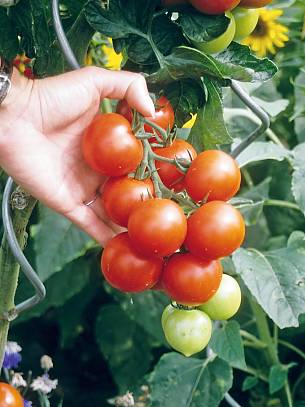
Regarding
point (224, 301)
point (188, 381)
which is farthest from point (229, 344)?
point (224, 301)

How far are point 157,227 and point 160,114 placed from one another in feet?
0.56

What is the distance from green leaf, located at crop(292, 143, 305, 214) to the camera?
1365 millimetres

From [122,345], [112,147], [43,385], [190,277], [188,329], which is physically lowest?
[122,345]

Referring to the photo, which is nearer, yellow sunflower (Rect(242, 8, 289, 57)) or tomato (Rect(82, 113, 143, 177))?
tomato (Rect(82, 113, 143, 177))

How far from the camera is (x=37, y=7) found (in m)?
0.94

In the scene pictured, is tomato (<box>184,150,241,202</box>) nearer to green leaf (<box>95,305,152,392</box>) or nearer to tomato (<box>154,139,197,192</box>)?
tomato (<box>154,139,197,192</box>)

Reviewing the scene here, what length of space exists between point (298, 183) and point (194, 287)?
60 cm

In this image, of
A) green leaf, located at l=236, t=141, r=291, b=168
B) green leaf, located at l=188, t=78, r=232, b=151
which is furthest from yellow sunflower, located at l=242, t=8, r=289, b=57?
green leaf, located at l=188, t=78, r=232, b=151

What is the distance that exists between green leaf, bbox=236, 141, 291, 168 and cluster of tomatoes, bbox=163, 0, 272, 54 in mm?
511

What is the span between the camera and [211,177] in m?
0.81

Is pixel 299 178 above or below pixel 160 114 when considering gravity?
below

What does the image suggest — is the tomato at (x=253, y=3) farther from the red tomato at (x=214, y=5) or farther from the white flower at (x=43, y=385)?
the white flower at (x=43, y=385)

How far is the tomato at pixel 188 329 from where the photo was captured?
92 centimetres

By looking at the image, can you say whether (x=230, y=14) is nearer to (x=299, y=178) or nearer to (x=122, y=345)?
(x=299, y=178)
